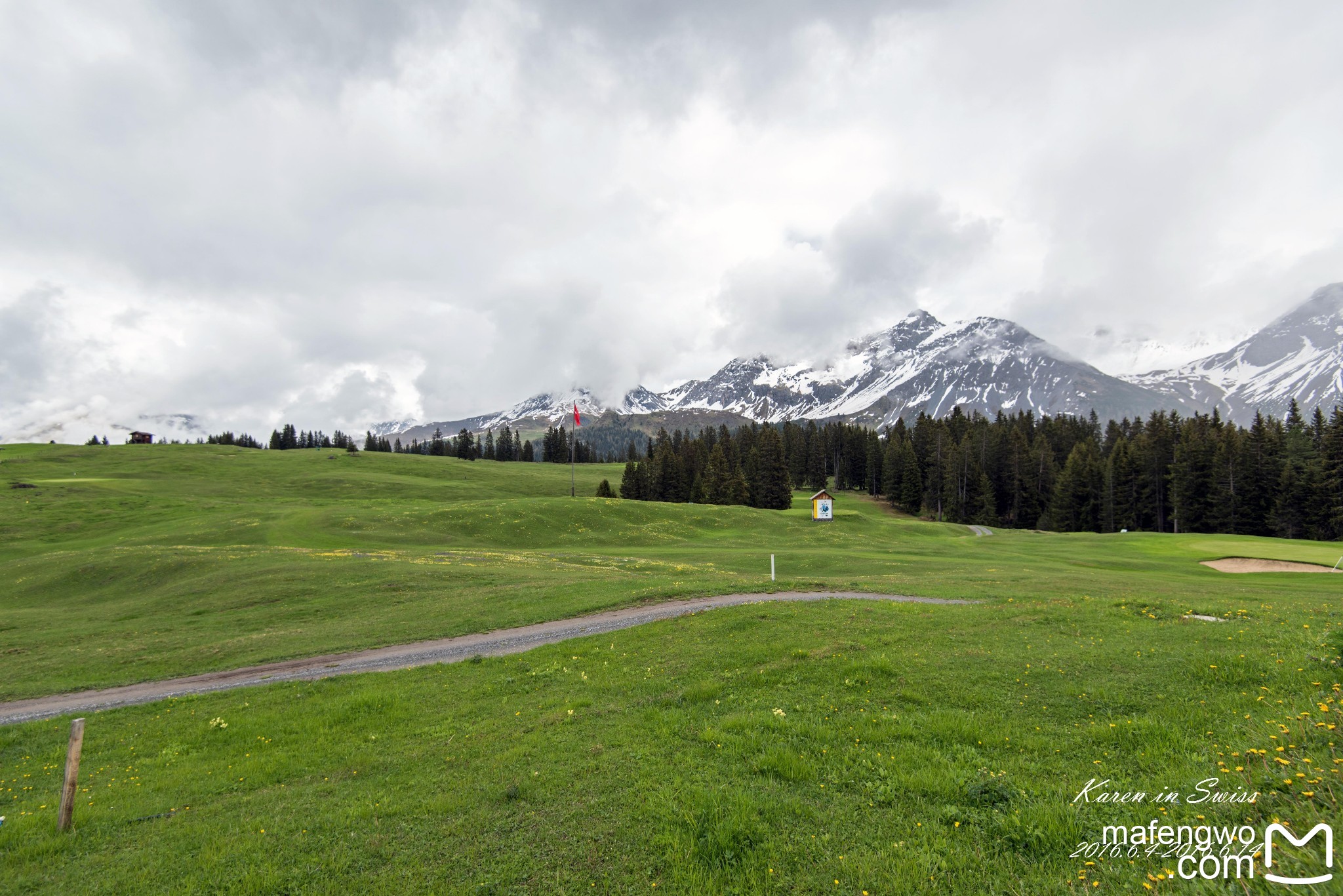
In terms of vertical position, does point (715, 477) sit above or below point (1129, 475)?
below

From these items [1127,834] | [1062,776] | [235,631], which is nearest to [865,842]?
[1127,834]

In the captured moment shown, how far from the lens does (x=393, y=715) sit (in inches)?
503

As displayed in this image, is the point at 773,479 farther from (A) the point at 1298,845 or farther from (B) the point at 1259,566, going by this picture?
(A) the point at 1298,845

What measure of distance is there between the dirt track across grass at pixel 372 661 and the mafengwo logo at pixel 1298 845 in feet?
54.2

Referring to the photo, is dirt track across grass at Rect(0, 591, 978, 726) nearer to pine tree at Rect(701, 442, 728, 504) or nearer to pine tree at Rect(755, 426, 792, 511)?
pine tree at Rect(701, 442, 728, 504)

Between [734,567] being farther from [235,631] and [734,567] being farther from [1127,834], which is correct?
[1127,834]

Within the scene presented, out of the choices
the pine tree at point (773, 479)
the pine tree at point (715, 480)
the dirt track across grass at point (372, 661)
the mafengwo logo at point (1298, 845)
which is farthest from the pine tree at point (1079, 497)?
the mafengwo logo at point (1298, 845)

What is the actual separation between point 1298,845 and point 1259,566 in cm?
4996

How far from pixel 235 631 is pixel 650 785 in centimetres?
2427

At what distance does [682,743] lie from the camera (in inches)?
376

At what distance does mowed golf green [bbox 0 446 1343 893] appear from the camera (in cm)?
634

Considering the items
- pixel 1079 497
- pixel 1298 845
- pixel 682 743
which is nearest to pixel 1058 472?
pixel 1079 497

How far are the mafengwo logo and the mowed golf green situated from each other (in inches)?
15.7

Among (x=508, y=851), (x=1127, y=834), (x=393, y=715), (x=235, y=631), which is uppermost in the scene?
(x=1127, y=834)
